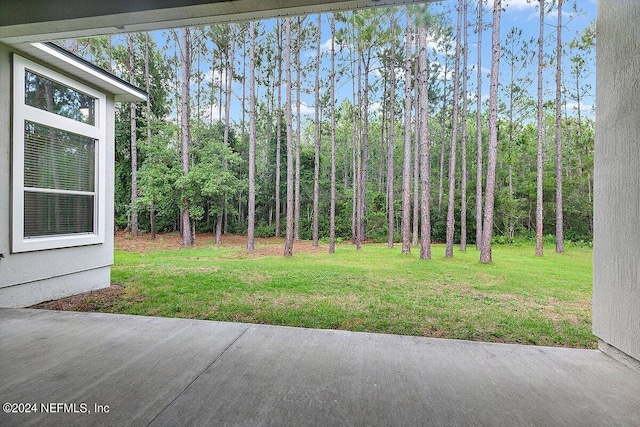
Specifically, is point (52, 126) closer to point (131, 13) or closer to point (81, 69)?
point (81, 69)

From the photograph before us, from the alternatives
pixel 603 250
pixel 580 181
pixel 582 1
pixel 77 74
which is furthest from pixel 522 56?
pixel 77 74

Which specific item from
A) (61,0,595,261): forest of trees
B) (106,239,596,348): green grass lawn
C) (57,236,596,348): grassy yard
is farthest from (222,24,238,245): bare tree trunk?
(106,239,596,348): green grass lawn

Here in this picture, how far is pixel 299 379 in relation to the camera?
1.73 m

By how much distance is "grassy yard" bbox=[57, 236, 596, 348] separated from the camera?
324 centimetres

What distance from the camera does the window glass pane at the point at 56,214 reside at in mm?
3248

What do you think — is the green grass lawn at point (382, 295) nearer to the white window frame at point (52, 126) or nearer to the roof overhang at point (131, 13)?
the white window frame at point (52, 126)

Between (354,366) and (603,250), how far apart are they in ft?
6.24

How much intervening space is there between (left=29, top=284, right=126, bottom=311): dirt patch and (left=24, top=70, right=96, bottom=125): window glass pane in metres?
2.07

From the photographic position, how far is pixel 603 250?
219 cm

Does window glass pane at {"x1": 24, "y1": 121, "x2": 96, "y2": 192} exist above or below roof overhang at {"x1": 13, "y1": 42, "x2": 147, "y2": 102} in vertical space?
below

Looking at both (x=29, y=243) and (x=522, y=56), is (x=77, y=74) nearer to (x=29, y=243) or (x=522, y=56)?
(x=29, y=243)

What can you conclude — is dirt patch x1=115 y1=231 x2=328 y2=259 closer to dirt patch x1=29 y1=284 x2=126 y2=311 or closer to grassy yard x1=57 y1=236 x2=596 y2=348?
grassy yard x1=57 y1=236 x2=596 y2=348

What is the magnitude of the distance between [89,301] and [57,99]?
7.53ft

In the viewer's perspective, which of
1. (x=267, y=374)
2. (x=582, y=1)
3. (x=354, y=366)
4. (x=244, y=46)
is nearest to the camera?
(x=267, y=374)
